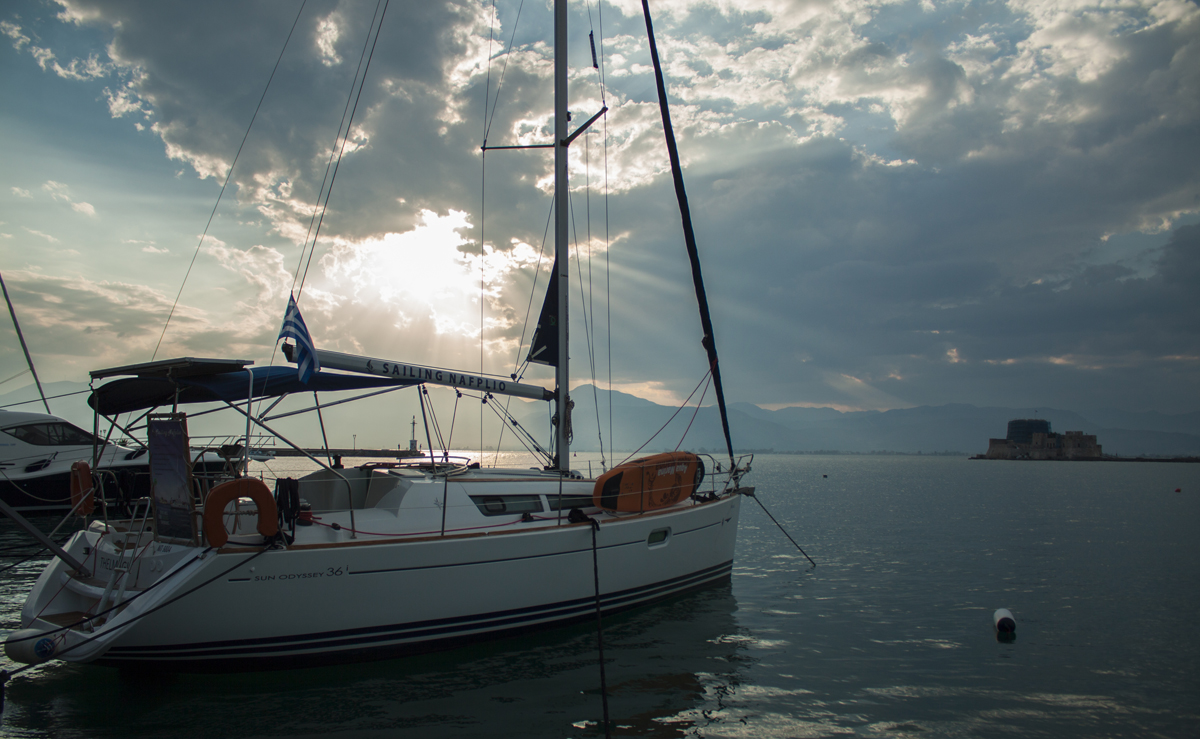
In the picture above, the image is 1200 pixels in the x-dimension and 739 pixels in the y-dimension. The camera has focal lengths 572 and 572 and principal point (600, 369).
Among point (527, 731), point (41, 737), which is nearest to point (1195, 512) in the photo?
point (527, 731)

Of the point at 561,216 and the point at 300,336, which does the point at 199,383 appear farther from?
the point at 561,216

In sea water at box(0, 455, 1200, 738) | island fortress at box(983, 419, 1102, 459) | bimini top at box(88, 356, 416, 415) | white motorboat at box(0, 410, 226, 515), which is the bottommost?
island fortress at box(983, 419, 1102, 459)

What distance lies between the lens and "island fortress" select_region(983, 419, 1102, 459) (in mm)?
135000

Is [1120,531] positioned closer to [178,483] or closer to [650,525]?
[650,525]

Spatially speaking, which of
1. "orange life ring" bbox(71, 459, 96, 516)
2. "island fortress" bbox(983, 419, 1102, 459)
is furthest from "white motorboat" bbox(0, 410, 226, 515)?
"island fortress" bbox(983, 419, 1102, 459)

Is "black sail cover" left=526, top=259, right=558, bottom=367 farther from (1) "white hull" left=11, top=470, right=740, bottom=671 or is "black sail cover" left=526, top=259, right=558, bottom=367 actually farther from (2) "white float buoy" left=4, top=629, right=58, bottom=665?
(2) "white float buoy" left=4, top=629, right=58, bottom=665

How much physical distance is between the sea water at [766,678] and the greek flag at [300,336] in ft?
10.2

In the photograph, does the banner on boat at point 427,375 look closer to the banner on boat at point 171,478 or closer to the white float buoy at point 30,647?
the banner on boat at point 171,478

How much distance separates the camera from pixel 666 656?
711cm

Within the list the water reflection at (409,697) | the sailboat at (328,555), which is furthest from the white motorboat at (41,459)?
the water reflection at (409,697)

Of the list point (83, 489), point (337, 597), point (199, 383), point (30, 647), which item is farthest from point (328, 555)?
point (83, 489)

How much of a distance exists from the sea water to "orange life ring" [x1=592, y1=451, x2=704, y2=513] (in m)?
1.23

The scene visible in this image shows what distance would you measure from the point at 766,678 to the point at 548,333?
578cm

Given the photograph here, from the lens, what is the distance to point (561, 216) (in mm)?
9523
